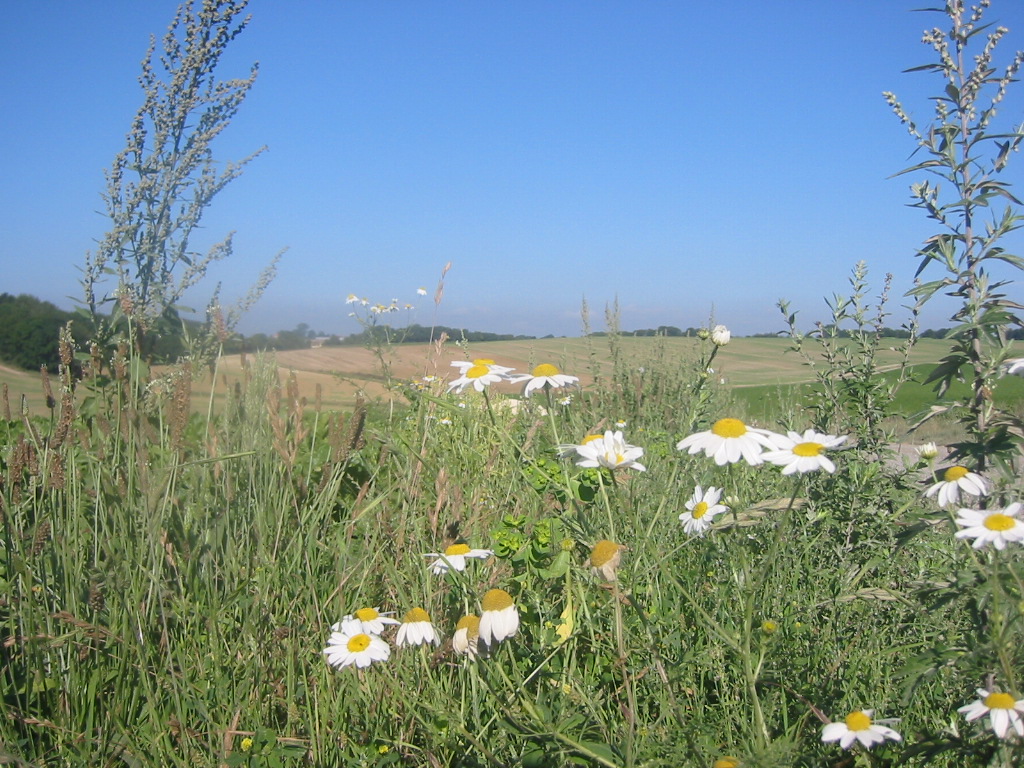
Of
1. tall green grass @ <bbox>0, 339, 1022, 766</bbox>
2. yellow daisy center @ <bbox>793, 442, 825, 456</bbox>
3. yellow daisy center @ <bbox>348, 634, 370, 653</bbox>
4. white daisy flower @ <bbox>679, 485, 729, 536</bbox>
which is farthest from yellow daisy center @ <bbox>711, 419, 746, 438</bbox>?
yellow daisy center @ <bbox>348, 634, 370, 653</bbox>

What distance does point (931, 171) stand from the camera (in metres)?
2.21

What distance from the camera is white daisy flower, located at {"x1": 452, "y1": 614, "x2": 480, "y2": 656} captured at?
1.40m

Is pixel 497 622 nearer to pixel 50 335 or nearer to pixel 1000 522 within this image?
pixel 1000 522

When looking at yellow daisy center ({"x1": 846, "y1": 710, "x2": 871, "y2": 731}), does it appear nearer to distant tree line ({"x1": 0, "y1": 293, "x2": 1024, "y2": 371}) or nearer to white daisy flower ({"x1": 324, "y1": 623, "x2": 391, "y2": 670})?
white daisy flower ({"x1": 324, "y1": 623, "x2": 391, "y2": 670})

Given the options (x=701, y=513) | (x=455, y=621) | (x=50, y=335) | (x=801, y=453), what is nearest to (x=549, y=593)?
(x=455, y=621)

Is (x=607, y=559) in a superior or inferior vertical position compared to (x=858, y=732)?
superior

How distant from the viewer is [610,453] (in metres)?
1.35

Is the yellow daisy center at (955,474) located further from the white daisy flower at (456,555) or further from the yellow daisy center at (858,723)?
the white daisy flower at (456,555)

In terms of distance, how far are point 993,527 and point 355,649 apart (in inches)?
48.2

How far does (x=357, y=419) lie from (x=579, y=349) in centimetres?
472

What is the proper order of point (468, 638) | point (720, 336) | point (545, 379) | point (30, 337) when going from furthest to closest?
1. point (30, 337)
2. point (720, 336)
3. point (545, 379)
4. point (468, 638)

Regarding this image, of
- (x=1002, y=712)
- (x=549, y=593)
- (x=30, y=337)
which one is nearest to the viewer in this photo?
(x=1002, y=712)

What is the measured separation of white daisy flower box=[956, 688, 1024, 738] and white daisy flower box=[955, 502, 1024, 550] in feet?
0.78

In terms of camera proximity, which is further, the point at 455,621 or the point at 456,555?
the point at 455,621
